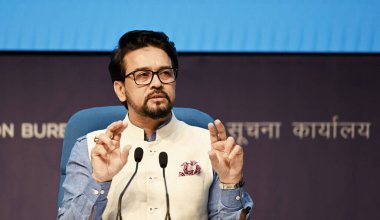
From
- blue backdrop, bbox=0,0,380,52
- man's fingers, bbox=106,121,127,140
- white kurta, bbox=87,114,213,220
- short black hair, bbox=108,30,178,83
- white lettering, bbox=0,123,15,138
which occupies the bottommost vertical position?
white kurta, bbox=87,114,213,220

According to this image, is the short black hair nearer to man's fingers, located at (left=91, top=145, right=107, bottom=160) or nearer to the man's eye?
the man's eye

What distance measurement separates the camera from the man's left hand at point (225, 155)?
170 centimetres

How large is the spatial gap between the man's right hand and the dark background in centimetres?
111

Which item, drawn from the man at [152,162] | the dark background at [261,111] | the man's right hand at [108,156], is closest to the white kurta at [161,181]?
the man at [152,162]

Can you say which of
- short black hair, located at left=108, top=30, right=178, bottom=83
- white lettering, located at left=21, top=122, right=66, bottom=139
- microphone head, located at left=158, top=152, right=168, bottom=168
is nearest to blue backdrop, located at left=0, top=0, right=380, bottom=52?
white lettering, located at left=21, top=122, right=66, bottom=139

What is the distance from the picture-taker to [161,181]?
192cm

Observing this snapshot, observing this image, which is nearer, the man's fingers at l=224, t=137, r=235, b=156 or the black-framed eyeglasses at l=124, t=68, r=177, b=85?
the man's fingers at l=224, t=137, r=235, b=156

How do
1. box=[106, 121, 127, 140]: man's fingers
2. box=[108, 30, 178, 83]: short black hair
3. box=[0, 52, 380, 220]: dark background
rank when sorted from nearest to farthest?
box=[106, 121, 127, 140]: man's fingers → box=[108, 30, 178, 83]: short black hair → box=[0, 52, 380, 220]: dark background

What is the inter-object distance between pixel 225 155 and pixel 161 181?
29 centimetres

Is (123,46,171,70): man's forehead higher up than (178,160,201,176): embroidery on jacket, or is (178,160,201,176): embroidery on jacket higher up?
(123,46,171,70): man's forehead

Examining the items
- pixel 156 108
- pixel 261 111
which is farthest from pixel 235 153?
pixel 261 111

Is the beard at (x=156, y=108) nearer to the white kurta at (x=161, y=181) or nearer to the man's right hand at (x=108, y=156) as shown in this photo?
the white kurta at (x=161, y=181)

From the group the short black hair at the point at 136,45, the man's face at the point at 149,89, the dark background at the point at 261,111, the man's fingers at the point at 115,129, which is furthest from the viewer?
the dark background at the point at 261,111

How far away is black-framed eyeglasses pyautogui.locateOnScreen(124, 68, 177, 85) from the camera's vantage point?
1884 millimetres
